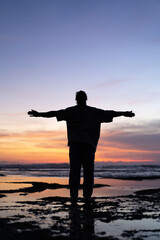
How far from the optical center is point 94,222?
3.74 metres

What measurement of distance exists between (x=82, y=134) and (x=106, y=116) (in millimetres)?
688

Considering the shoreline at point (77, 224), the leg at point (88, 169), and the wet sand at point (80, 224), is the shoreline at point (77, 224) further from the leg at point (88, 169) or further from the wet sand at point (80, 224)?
the leg at point (88, 169)

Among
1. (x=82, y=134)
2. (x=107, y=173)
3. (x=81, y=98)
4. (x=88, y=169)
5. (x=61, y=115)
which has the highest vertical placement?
(x=81, y=98)

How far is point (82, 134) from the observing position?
5770mm

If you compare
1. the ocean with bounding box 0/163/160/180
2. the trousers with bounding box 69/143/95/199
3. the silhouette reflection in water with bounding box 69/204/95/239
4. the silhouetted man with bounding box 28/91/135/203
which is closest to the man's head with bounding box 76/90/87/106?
the silhouetted man with bounding box 28/91/135/203

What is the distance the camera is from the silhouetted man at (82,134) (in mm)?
5773

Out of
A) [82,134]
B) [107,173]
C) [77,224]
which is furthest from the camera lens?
[107,173]

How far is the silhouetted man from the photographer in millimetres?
5773

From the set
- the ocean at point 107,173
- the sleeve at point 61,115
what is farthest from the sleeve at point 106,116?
the ocean at point 107,173

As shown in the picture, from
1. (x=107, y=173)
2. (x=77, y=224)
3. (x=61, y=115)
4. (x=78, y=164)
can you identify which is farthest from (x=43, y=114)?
(x=107, y=173)

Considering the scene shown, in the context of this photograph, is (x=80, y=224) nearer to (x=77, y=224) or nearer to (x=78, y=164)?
(x=77, y=224)

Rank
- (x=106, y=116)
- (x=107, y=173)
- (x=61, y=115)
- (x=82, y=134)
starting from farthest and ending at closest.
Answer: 1. (x=107, y=173)
2. (x=106, y=116)
3. (x=61, y=115)
4. (x=82, y=134)

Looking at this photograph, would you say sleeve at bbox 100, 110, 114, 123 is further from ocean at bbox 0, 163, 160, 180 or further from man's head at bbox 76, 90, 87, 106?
ocean at bbox 0, 163, 160, 180

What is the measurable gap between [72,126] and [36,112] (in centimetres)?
82
